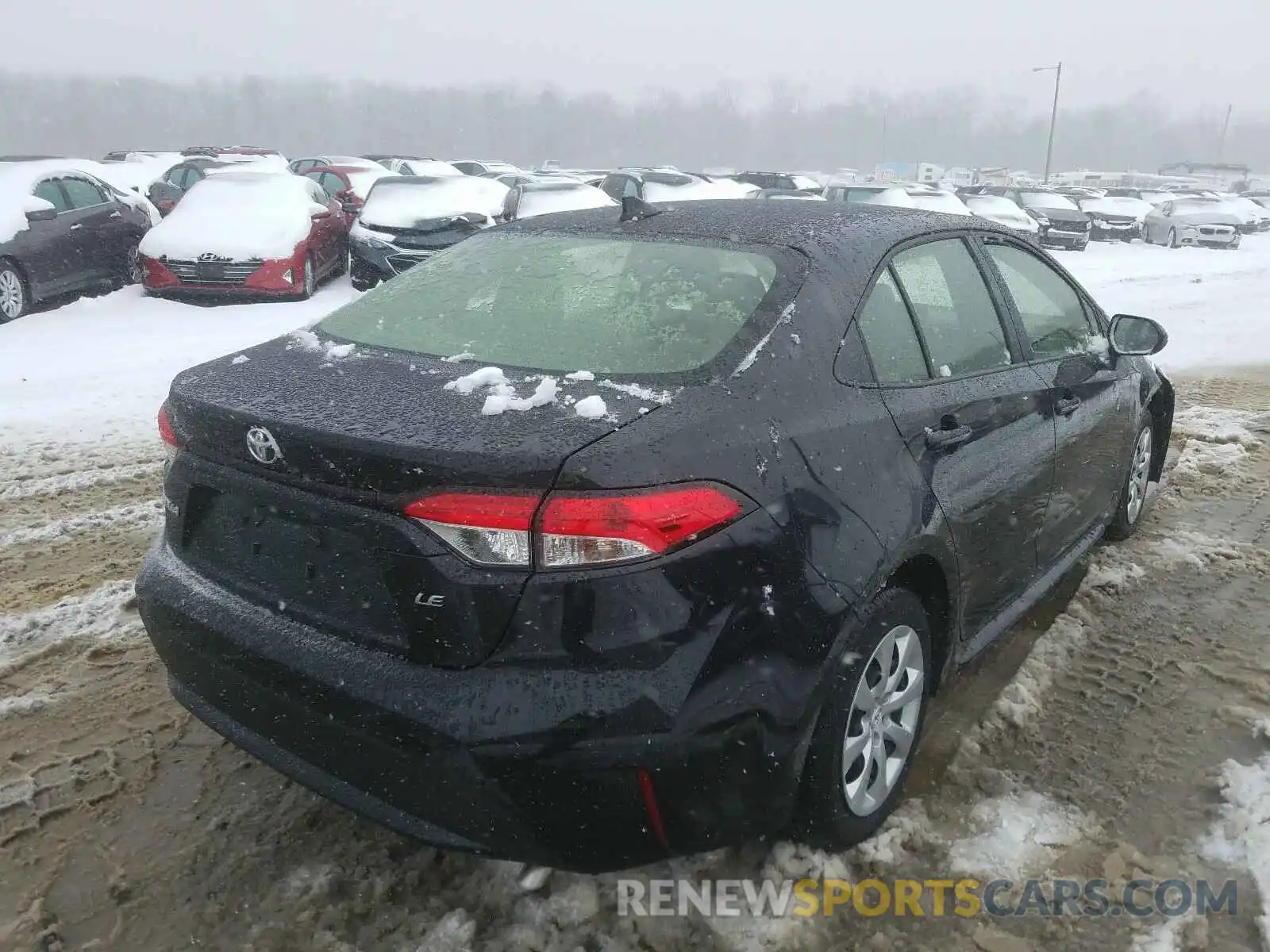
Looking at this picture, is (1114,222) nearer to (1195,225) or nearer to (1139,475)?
(1195,225)

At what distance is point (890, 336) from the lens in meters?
2.59

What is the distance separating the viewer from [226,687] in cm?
226

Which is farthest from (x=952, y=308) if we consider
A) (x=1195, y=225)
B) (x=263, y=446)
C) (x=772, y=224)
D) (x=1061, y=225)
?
(x=1195, y=225)

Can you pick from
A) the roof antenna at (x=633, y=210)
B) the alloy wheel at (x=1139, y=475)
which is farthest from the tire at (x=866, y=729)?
the alloy wheel at (x=1139, y=475)

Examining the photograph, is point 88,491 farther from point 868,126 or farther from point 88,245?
point 868,126

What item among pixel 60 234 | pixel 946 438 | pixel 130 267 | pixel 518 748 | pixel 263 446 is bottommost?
pixel 130 267

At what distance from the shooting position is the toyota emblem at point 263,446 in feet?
6.75

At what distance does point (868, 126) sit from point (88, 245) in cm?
11689

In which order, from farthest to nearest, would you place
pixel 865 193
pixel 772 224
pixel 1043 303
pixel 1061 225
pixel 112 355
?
pixel 1061 225 < pixel 865 193 < pixel 112 355 < pixel 1043 303 < pixel 772 224

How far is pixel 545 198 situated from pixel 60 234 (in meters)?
5.76

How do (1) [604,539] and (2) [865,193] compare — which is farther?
(2) [865,193]

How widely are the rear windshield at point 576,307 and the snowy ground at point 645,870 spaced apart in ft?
4.23

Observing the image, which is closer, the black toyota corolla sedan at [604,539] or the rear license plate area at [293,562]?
the black toyota corolla sedan at [604,539]

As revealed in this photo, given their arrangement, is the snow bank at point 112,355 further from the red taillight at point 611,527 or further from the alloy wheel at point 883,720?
the alloy wheel at point 883,720
